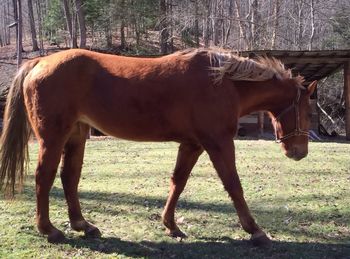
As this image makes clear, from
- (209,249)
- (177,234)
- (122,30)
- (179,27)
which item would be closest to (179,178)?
(177,234)

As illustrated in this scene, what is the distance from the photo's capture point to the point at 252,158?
10.3 meters

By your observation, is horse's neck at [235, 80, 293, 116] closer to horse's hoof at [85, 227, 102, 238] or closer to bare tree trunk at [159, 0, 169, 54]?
horse's hoof at [85, 227, 102, 238]

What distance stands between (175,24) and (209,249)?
84.4 feet

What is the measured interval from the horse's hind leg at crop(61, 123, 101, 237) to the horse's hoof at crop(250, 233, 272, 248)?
171 centimetres

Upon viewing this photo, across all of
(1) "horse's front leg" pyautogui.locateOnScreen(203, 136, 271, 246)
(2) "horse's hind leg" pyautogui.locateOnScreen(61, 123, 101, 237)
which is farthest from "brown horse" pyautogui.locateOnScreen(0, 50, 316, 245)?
(2) "horse's hind leg" pyautogui.locateOnScreen(61, 123, 101, 237)

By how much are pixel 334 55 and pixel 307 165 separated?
908 cm

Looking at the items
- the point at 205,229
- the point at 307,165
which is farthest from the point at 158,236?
the point at 307,165

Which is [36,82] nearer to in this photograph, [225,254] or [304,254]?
[225,254]

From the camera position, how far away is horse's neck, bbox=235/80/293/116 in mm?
4234

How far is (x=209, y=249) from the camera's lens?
13.0 ft

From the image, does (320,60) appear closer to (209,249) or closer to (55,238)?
(209,249)

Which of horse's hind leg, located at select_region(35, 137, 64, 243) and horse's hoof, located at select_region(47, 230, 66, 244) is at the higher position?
horse's hind leg, located at select_region(35, 137, 64, 243)

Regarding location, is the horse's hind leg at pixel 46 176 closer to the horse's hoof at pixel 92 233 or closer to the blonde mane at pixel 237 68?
the horse's hoof at pixel 92 233

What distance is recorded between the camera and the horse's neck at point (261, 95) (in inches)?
167
